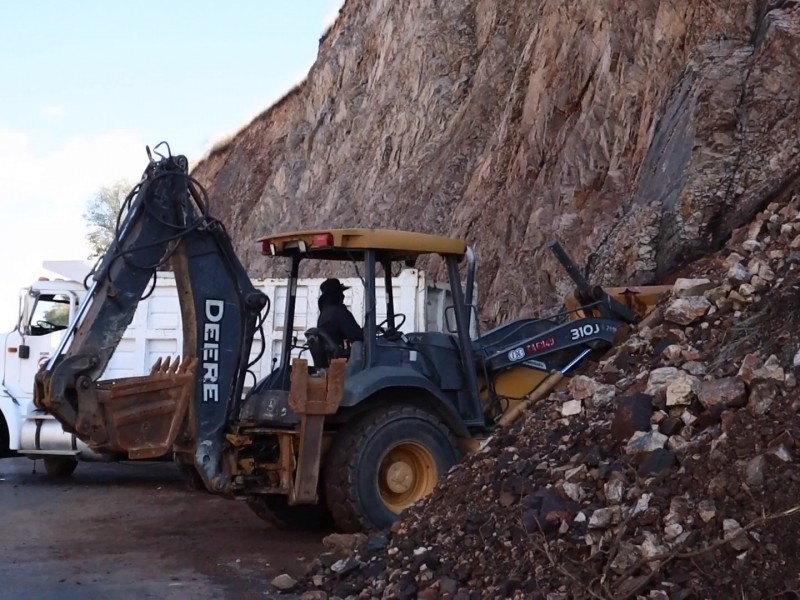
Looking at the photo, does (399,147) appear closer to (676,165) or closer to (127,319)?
(676,165)

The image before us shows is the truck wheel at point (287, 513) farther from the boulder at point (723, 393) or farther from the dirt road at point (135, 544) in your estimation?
the boulder at point (723, 393)

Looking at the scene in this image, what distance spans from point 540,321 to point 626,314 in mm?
811

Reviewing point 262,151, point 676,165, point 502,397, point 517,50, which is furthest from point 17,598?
point 262,151

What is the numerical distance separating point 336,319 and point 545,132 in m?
9.86

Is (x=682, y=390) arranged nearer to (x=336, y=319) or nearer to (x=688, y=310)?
(x=688, y=310)

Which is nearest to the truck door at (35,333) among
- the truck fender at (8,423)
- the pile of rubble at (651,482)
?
the truck fender at (8,423)

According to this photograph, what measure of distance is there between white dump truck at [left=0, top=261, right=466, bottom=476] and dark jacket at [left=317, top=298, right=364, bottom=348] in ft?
9.43

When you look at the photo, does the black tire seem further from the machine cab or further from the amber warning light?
the amber warning light

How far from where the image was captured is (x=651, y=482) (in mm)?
5438

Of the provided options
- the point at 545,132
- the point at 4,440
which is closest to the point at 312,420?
the point at 4,440

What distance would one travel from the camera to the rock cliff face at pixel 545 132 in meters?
12.7

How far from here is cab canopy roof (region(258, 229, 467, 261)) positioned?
864 centimetres

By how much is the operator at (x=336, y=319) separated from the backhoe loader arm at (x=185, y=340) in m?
0.69

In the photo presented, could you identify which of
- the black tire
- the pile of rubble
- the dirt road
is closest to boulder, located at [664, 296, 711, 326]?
the pile of rubble
